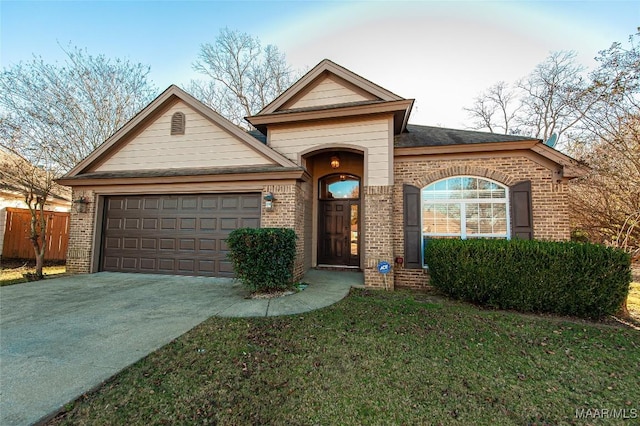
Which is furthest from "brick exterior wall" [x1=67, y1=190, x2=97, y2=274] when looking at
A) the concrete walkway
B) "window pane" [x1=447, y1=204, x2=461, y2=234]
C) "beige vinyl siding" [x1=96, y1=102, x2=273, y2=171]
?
"window pane" [x1=447, y1=204, x2=461, y2=234]

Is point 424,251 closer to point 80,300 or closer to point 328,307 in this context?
point 328,307

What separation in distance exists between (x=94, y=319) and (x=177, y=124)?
5.71 m

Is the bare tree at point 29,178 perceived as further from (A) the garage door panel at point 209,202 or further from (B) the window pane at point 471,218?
(B) the window pane at point 471,218

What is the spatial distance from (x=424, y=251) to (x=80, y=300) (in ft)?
25.1

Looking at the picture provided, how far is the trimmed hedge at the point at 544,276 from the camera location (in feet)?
15.4

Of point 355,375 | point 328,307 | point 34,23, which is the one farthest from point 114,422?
point 34,23

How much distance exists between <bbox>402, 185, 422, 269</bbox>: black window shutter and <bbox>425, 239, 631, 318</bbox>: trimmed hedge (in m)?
1.36

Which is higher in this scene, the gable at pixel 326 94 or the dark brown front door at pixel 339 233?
the gable at pixel 326 94

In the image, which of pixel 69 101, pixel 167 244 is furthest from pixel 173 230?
pixel 69 101

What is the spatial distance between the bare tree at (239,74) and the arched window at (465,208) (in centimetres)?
1484

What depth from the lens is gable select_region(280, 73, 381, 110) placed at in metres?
7.28

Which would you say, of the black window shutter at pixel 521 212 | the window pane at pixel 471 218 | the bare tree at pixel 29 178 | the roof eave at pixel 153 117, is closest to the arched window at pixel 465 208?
the window pane at pixel 471 218

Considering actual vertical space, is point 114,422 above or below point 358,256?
below

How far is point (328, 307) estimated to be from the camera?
487 cm
